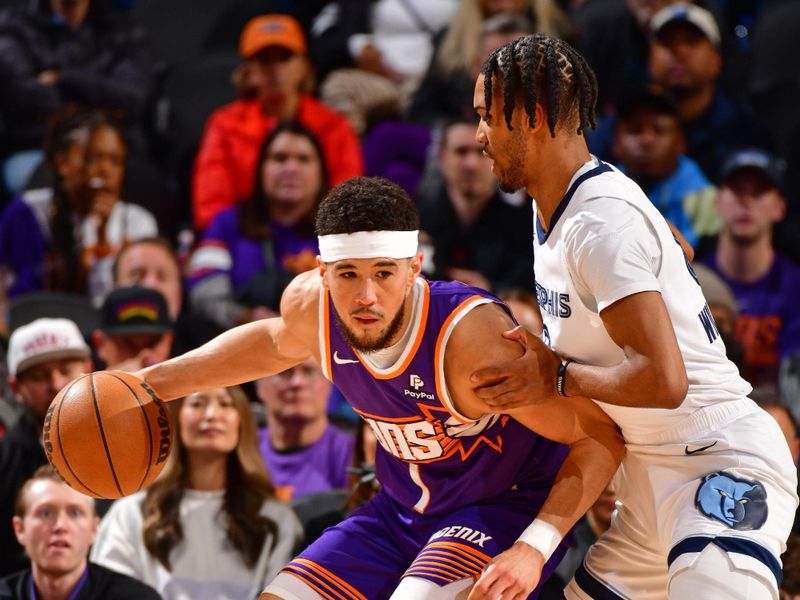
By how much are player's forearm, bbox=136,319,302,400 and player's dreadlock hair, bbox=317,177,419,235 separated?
481mm

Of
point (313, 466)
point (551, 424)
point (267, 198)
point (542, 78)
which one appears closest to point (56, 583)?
point (313, 466)

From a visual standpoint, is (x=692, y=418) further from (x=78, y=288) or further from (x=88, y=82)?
(x=88, y=82)

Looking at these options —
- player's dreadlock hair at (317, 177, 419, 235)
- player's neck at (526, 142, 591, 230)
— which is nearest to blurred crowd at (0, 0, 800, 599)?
player's dreadlock hair at (317, 177, 419, 235)

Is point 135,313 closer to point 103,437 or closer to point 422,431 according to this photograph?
point 103,437

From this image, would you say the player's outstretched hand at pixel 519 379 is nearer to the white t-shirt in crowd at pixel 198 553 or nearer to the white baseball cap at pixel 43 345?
the white t-shirt in crowd at pixel 198 553

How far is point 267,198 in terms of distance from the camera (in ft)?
23.9

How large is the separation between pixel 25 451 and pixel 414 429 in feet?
8.78

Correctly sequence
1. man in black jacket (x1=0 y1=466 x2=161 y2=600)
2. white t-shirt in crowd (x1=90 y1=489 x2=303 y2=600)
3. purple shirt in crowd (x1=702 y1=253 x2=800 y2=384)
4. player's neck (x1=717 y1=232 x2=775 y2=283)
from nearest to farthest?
man in black jacket (x1=0 y1=466 x2=161 y2=600), white t-shirt in crowd (x1=90 y1=489 x2=303 y2=600), purple shirt in crowd (x1=702 y1=253 x2=800 y2=384), player's neck (x1=717 y1=232 x2=775 y2=283)

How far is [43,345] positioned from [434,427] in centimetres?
295

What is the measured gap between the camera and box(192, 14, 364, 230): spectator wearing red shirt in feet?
25.2

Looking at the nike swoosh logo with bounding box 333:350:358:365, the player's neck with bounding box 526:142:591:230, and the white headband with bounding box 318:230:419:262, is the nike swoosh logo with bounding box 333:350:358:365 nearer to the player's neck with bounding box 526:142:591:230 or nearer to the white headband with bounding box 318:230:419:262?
the white headband with bounding box 318:230:419:262

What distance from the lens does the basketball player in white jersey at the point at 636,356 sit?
3281 millimetres

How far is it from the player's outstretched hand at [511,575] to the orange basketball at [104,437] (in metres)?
1.10

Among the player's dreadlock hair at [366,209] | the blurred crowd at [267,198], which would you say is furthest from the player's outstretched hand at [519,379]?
the blurred crowd at [267,198]
